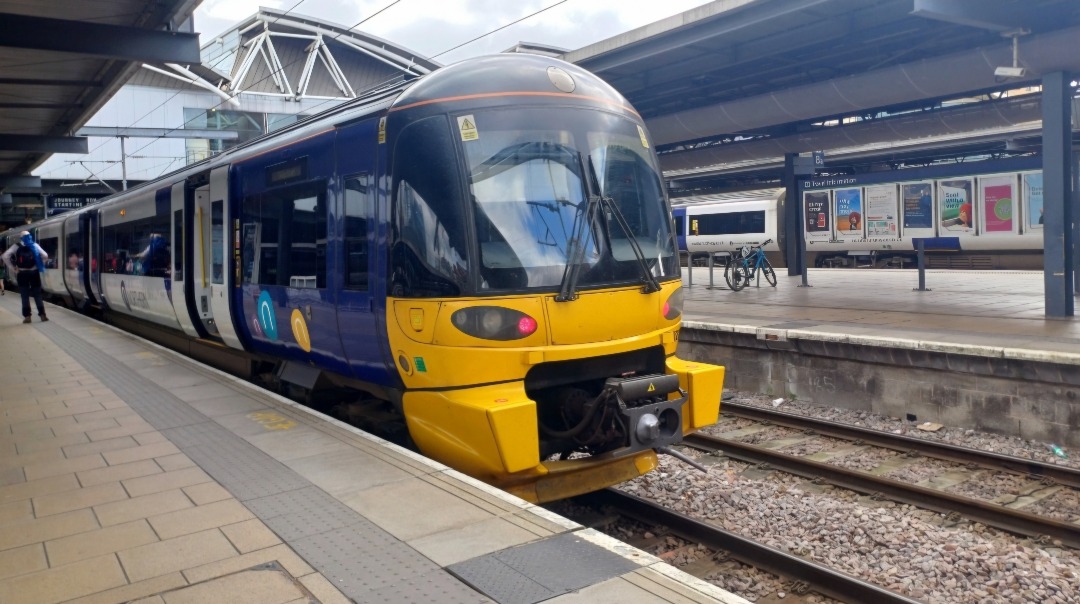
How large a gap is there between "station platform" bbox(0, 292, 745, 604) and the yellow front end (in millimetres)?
254

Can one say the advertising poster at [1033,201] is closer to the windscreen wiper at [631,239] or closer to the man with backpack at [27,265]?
the windscreen wiper at [631,239]

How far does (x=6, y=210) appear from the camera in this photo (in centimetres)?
5947

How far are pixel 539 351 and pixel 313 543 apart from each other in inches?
74.4

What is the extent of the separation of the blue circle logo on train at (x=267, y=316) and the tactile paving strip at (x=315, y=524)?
974 mm

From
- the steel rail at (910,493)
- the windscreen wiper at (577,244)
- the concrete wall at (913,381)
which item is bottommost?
the steel rail at (910,493)

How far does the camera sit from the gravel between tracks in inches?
193

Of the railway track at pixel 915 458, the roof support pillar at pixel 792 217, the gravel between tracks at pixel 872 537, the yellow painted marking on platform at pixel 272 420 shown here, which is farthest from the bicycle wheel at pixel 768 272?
the yellow painted marking on platform at pixel 272 420

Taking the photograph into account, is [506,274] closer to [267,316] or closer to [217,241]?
[267,316]

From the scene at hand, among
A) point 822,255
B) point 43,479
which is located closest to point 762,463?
point 43,479

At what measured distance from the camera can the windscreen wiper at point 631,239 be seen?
19.2 feet

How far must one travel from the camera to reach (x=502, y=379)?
5.40 metres

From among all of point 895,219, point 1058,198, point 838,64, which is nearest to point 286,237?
point 1058,198

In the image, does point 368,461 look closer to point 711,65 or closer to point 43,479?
point 43,479

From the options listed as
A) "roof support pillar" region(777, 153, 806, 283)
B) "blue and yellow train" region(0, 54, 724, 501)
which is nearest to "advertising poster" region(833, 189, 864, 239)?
→ "roof support pillar" region(777, 153, 806, 283)
